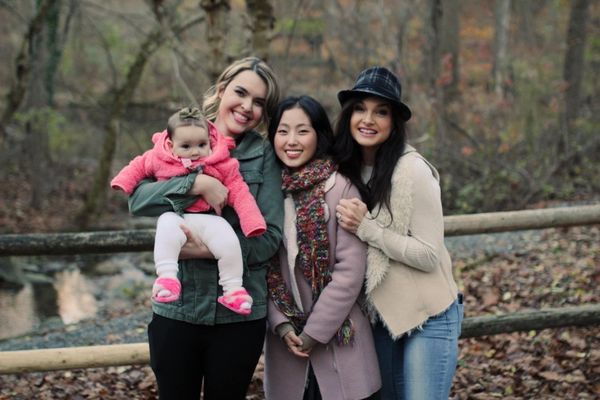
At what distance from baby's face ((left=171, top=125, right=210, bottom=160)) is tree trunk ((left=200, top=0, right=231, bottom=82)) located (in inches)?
127

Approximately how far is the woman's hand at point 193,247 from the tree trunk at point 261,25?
3532 mm

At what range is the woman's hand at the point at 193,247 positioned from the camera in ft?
8.98

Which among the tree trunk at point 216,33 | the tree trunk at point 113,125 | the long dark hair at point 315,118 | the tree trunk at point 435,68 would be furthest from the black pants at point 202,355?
the tree trunk at point 435,68

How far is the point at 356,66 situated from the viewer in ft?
41.7

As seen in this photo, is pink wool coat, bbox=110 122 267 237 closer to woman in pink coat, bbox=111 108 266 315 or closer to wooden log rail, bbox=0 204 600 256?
woman in pink coat, bbox=111 108 266 315

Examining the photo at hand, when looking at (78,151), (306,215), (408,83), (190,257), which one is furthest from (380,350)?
(78,151)

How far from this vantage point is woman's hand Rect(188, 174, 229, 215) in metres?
2.74

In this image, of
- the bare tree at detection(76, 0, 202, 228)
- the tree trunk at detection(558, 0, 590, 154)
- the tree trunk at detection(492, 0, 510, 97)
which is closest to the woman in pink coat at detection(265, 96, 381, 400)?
the bare tree at detection(76, 0, 202, 228)

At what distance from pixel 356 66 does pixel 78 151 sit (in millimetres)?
8255

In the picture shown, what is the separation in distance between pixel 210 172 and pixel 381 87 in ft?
2.75

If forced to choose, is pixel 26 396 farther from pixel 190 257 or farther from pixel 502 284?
pixel 502 284

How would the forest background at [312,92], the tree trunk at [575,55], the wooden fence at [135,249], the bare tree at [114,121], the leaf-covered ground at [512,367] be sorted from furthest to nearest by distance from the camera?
1. the tree trunk at [575,55]
2. the bare tree at [114,121]
3. the forest background at [312,92]
4. the leaf-covered ground at [512,367]
5. the wooden fence at [135,249]

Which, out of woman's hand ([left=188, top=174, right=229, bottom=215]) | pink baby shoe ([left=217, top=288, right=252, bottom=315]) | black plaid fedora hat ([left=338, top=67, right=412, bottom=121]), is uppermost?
black plaid fedora hat ([left=338, top=67, right=412, bottom=121])

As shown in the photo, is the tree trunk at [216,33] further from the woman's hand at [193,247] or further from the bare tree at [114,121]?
the bare tree at [114,121]
